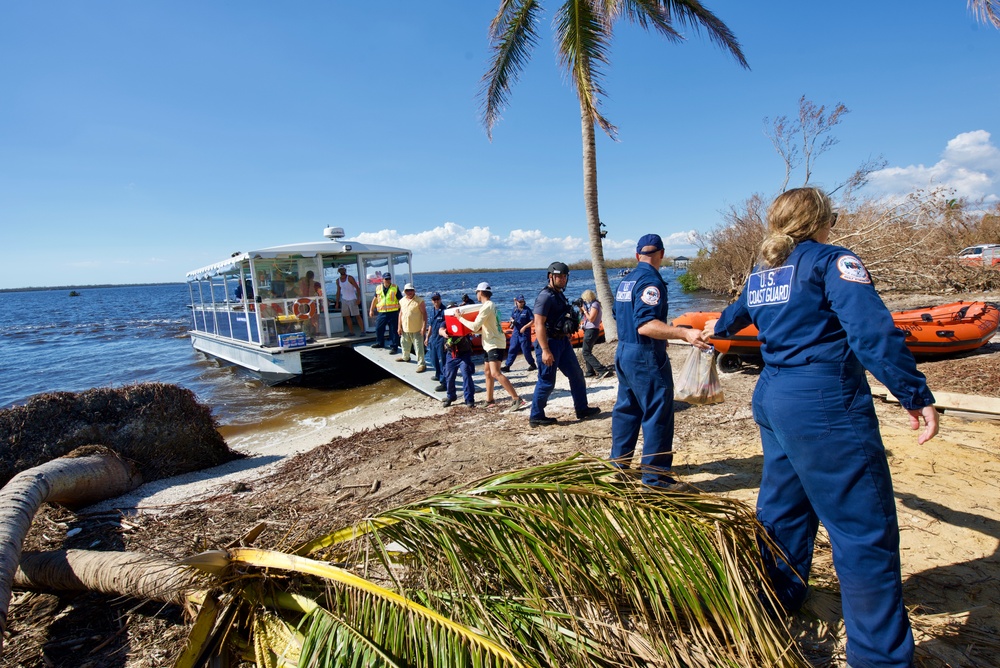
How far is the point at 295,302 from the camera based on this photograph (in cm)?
1210

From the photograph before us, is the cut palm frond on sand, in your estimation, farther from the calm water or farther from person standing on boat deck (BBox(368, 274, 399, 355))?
person standing on boat deck (BBox(368, 274, 399, 355))

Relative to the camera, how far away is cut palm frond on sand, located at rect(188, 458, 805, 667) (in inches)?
58.5

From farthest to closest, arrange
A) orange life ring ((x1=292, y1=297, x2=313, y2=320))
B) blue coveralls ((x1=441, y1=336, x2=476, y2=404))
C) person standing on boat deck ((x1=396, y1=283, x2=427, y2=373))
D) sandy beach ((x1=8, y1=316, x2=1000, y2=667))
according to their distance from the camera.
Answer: orange life ring ((x1=292, y1=297, x2=313, y2=320))
person standing on boat deck ((x1=396, y1=283, x2=427, y2=373))
blue coveralls ((x1=441, y1=336, x2=476, y2=404))
sandy beach ((x1=8, y1=316, x2=1000, y2=667))

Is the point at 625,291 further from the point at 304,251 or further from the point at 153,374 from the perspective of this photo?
the point at 153,374

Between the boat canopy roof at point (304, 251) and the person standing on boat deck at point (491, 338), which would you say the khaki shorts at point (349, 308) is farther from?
the person standing on boat deck at point (491, 338)

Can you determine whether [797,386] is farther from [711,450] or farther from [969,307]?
[969,307]

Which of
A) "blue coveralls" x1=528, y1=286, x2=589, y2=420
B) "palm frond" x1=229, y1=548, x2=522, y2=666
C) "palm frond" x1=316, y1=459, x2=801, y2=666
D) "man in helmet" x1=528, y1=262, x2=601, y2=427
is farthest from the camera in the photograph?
"blue coveralls" x1=528, y1=286, x2=589, y2=420

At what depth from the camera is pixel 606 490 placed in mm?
1730

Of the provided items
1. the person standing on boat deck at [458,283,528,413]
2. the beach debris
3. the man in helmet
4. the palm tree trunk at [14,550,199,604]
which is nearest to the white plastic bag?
the man in helmet

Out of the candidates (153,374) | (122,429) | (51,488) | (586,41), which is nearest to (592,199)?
(586,41)

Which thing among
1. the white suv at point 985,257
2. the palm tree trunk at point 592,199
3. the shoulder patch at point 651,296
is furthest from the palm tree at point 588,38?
the white suv at point 985,257

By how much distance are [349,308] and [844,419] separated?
39.9 feet

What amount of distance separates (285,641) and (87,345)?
105 ft

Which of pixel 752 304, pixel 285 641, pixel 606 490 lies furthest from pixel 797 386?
pixel 285 641
